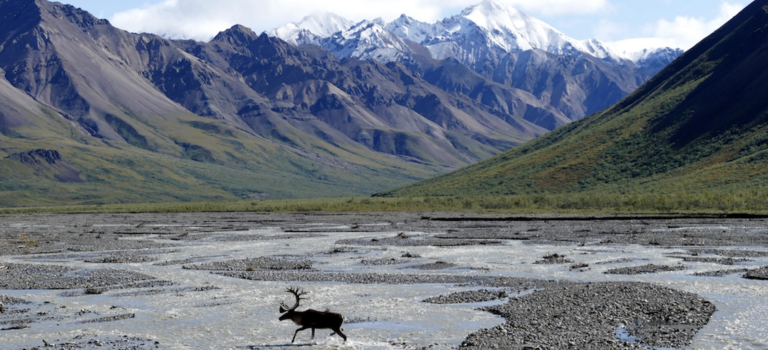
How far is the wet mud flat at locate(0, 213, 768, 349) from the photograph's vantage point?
27969 mm

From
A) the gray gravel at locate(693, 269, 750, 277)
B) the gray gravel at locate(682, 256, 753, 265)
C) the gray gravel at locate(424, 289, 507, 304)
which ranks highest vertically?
the gray gravel at locate(682, 256, 753, 265)

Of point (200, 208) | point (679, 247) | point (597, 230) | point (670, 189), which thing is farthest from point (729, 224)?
point (200, 208)

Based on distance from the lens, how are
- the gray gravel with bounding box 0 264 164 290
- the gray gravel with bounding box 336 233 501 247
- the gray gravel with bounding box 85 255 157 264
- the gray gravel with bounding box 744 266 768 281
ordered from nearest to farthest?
the gray gravel with bounding box 744 266 768 281
the gray gravel with bounding box 0 264 164 290
the gray gravel with bounding box 85 255 157 264
the gray gravel with bounding box 336 233 501 247

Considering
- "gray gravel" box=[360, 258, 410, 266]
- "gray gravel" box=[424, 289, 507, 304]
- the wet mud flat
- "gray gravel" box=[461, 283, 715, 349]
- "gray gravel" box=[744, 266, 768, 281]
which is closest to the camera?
"gray gravel" box=[461, 283, 715, 349]

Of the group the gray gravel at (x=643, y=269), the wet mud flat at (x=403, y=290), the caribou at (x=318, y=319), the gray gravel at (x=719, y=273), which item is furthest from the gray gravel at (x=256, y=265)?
the gray gravel at (x=719, y=273)

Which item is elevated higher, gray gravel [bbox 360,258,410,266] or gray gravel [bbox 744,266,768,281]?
gray gravel [bbox 744,266,768,281]

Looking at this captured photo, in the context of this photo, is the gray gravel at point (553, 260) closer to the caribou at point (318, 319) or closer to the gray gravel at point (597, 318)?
the gray gravel at point (597, 318)

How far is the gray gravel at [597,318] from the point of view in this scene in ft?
86.4

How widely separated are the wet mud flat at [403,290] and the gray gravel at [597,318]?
0.07 metres

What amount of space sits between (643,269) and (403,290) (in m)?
16.0

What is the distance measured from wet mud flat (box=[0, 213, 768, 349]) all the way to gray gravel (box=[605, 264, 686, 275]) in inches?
5.2

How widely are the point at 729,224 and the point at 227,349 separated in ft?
249

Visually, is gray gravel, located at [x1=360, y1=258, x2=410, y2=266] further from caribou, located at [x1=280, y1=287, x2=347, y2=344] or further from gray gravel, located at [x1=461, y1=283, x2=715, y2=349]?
caribou, located at [x1=280, y1=287, x2=347, y2=344]

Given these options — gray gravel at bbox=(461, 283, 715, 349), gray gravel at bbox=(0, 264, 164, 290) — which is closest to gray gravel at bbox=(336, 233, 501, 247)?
gray gravel at bbox=(0, 264, 164, 290)
